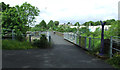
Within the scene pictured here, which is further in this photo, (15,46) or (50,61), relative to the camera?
(15,46)

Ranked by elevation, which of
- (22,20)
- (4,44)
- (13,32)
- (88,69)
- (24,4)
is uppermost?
(24,4)

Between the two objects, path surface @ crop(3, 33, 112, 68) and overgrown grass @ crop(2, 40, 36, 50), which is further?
overgrown grass @ crop(2, 40, 36, 50)

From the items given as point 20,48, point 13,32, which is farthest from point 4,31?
point 20,48

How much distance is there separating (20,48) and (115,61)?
7.01 meters

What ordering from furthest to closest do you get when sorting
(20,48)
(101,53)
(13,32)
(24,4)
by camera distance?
1. (24,4)
2. (13,32)
3. (20,48)
4. (101,53)

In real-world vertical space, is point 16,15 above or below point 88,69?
above

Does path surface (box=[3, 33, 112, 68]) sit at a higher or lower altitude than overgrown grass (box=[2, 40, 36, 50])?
lower

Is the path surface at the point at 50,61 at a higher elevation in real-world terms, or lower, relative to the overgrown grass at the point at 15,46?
lower

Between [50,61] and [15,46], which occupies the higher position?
[15,46]

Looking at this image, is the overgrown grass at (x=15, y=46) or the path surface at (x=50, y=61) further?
the overgrown grass at (x=15, y=46)

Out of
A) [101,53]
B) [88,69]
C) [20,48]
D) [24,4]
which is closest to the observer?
[88,69]

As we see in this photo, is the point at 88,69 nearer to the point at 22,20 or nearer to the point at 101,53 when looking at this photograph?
the point at 101,53

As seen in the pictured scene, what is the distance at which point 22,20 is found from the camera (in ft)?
45.6

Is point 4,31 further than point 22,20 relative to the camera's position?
No
